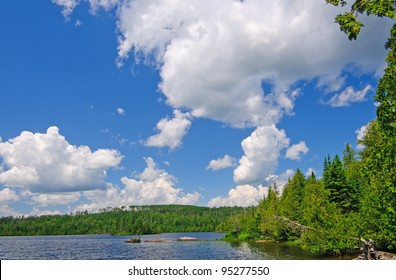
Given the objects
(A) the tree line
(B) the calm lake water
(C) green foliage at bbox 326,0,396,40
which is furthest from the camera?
(B) the calm lake water

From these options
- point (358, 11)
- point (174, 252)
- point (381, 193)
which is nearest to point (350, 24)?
point (358, 11)

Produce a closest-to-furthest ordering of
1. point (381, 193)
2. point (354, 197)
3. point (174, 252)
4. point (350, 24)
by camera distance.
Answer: point (350, 24)
point (381, 193)
point (354, 197)
point (174, 252)

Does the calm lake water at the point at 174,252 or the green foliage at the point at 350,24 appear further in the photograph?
the calm lake water at the point at 174,252

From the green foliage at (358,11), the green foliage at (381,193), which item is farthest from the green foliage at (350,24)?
the green foliage at (381,193)

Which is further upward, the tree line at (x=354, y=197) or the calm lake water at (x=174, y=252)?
the tree line at (x=354, y=197)

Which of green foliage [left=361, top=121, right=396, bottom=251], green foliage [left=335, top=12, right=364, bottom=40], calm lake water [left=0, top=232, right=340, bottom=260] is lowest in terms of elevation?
calm lake water [left=0, top=232, right=340, bottom=260]

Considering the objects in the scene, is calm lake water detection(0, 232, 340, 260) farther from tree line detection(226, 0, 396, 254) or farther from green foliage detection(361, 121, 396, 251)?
green foliage detection(361, 121, 396, 251)

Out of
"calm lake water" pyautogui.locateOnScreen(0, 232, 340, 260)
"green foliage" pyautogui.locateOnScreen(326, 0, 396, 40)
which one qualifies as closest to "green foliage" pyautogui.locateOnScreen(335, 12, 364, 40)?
"green foliage" pyautogui.locateOnScreen(326, 0, 396, 40)

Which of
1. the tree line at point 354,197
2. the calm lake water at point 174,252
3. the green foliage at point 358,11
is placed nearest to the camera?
the green foliage at point 358,11

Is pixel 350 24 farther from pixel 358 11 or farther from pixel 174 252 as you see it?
pixel 174 252

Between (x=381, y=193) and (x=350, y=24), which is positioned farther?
(x=381, y=193)

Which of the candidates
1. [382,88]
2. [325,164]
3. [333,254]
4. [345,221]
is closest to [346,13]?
[382,88]

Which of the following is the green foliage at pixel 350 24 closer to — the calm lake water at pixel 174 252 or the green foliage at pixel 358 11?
the green foliage at pixel 358 11

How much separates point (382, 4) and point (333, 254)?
3528cm
